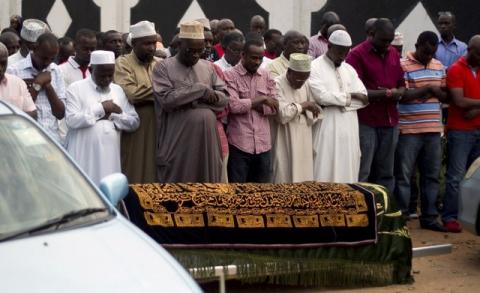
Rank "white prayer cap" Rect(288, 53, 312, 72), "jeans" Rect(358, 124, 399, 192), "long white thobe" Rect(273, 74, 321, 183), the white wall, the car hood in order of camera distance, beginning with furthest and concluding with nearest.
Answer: the white wall, "jeans" Rect(358, 124, 399, 192), "long white thobe" Rect(273, 74, 321, 183), "white prayer cap" Rect(288, 53, 312, 72), the car hood

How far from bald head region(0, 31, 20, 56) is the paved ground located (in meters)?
4.30

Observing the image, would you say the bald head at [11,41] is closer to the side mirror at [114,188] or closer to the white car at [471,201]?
the white car at [471,201]

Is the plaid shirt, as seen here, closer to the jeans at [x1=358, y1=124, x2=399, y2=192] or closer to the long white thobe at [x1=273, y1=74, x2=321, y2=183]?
the long white thobe at [x1=273, y1=74, x2=321, y2=183]

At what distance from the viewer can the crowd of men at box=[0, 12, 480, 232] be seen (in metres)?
9.07

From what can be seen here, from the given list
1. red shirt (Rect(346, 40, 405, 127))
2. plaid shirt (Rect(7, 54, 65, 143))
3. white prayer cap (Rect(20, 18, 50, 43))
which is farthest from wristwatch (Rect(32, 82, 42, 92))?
red shirt (Rect(346, 40, 405, 127))

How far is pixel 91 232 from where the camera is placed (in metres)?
4.89

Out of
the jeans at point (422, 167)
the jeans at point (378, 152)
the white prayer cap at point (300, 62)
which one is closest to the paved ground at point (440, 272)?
the jeans at point (422, 167)

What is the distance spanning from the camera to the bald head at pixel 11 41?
36.1ft

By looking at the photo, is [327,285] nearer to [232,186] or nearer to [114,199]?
[232,186]

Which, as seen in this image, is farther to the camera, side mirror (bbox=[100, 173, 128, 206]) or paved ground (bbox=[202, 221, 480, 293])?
paved ground (bbox=[202, 221, 480, 293])

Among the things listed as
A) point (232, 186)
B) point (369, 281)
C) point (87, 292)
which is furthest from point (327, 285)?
point (87, 292)

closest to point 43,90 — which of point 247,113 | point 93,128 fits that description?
point 93,128

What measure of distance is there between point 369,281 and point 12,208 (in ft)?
13.4

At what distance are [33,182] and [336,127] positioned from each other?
5.38 meters
